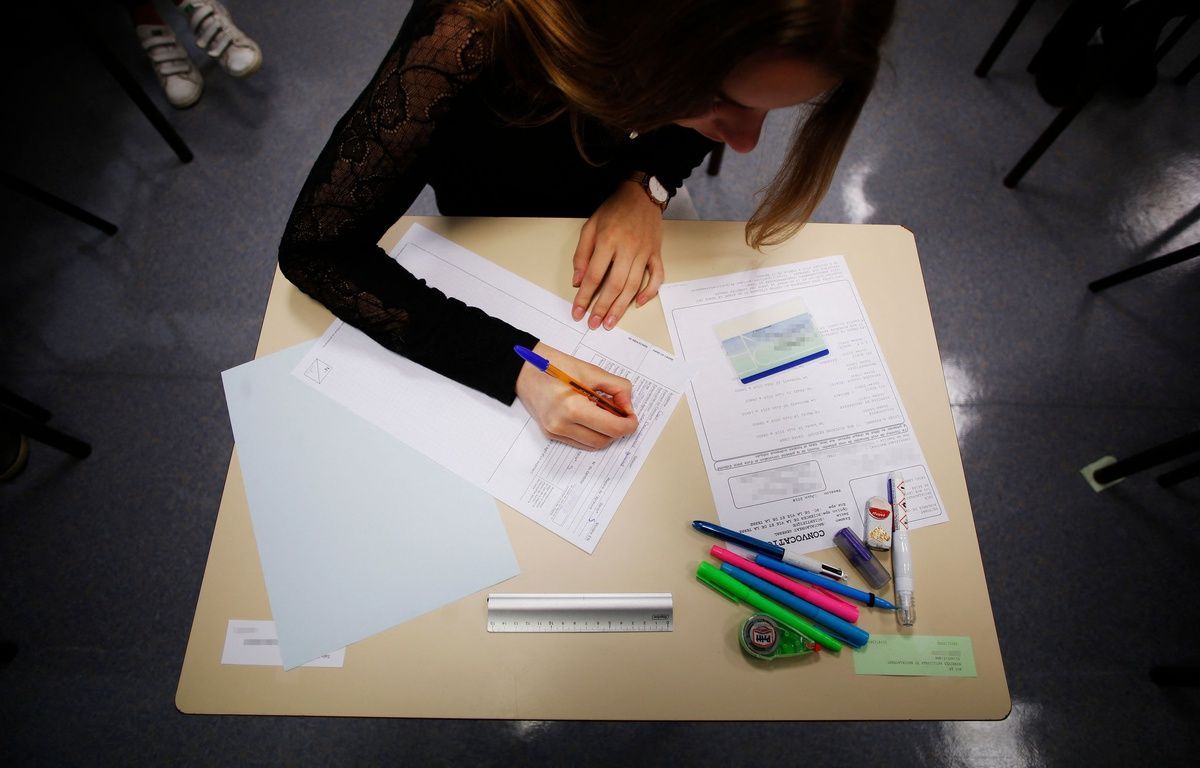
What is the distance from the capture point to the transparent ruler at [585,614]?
715mm

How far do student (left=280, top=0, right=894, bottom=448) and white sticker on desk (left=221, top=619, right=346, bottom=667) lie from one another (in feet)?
1.19

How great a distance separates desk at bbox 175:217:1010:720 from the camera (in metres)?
0.69

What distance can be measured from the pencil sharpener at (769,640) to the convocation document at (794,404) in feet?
0.33

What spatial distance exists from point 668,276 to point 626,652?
513 mm

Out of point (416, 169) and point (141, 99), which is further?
point (141, 99)

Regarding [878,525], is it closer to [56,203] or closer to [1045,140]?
[1045,140]

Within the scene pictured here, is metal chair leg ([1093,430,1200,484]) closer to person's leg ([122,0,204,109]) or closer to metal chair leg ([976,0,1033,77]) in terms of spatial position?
metal chair leg ([976,0,1033,77])

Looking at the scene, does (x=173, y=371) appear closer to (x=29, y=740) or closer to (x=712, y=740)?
(x=29, y=740)

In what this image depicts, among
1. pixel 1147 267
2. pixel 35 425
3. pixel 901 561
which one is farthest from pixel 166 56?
pixel 1147 267

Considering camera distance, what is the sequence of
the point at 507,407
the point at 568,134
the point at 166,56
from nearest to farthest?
the point at 507,407 → the point at 568,134 → the point at 166,56

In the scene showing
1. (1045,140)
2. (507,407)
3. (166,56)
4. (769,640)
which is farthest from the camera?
(166,56)

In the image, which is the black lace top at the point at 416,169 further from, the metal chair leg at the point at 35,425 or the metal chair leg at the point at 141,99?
the metal chair leg at the point at 141,99

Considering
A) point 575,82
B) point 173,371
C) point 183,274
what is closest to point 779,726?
point 575,82

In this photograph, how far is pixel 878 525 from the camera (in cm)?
75
